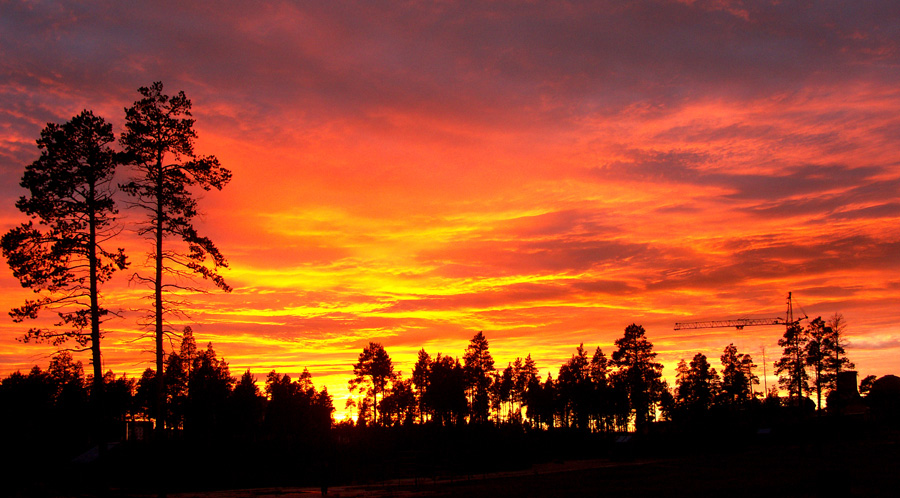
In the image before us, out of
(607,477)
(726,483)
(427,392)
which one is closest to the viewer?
(726,483)

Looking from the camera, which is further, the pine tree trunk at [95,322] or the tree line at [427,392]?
the tree line at [427,392]

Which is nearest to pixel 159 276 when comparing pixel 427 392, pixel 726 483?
pixel 726 483

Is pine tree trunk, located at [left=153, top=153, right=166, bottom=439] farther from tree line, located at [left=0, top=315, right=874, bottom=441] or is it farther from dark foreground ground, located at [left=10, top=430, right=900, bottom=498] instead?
tree line, located at [left=0, top=315, right=874, bottom=441]

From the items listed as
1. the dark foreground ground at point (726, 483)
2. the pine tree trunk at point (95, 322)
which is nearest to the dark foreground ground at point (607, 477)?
the dark foreground ground at point (726, 483)

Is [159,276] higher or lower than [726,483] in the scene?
higher

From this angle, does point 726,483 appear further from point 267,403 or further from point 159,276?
point 267,403

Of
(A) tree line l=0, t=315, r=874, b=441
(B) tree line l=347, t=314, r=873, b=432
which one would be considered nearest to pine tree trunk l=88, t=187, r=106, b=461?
(A) tree line l=0, t=315, r=874, b=441

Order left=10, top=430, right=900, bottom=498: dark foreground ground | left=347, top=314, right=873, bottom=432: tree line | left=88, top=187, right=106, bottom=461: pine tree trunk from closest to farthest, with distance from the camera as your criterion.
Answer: left=88, top=187, right=106, bottom=461: pine tree trunk
left=10, top=430, right=900, bottom=498: dark foreground ground
left=347, top=314, right=873, bottom=432: tree line

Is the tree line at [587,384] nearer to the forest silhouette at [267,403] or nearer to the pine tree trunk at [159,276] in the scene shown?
the forest silhouette at [267,403]

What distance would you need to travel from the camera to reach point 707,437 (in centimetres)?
8000

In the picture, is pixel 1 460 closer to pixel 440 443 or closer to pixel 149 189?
pixel 149 189

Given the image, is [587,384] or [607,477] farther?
[587,384]

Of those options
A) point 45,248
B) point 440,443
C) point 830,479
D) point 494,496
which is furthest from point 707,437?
point 45,248

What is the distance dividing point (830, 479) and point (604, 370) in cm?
8545
